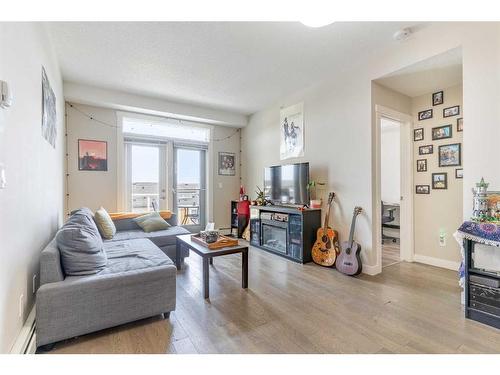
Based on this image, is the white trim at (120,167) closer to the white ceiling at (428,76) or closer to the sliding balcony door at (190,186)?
the sliding balcony door at (190,186)

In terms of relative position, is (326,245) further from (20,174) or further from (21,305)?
(20,174)

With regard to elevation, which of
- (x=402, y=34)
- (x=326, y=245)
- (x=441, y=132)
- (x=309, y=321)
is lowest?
(x=309, y=321)

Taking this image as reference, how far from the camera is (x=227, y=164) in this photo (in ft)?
18.6

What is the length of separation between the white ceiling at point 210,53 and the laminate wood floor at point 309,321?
2658 mm

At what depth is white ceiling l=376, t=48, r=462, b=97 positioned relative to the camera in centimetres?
259

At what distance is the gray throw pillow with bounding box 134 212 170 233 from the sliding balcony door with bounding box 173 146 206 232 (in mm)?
1103

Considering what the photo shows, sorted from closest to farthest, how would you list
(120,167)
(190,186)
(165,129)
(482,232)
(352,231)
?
(482,232) < (352,231) < (120,167) < (165,129) < (190,186)

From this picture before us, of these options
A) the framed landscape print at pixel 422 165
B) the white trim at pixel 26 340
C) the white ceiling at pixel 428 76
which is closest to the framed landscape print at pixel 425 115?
the white ceiling at pixel 428 76

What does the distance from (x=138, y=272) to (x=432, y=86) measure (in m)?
4.01

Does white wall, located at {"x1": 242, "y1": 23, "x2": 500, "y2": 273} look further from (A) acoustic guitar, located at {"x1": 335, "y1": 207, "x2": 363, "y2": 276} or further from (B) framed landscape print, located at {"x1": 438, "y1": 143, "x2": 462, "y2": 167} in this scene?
(B) framed landscape print, located at {"x1": 438, "y1": 143, "x2": 462, "y2": 167}

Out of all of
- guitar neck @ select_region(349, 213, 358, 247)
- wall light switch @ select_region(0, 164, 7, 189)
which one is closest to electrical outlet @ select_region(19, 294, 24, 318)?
wall light switch @ select_region(0, 164, 7, 189)

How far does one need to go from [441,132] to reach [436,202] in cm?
94

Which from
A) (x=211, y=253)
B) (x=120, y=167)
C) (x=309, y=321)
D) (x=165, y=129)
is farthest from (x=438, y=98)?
(x=120, y=167)

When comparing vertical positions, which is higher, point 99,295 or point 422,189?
point 422,189
